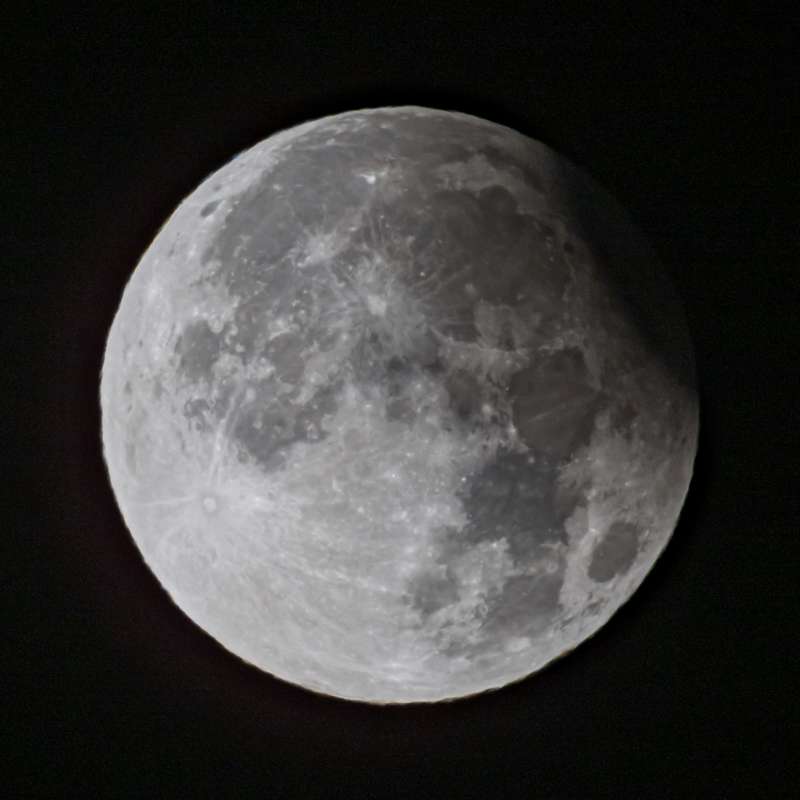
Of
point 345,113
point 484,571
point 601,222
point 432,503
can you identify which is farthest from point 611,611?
point 345,113

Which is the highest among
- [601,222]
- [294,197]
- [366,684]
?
[601,222]

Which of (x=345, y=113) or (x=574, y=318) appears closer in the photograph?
(x=574, y=318)

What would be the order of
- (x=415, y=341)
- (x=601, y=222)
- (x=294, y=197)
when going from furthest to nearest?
(x=601, y=222) < (x=294, y=197) < (x=415, y=341)

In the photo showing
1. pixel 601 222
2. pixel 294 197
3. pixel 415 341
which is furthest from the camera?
pixel 601 222

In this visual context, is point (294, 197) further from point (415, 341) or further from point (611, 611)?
point (611, 611)

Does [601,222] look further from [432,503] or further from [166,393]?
[166,393]

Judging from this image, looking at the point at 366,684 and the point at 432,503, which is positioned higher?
the point at 432,503
